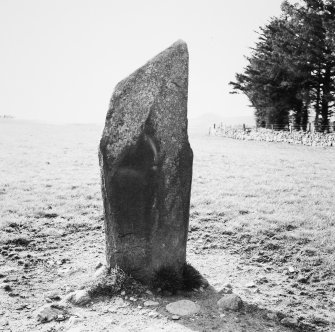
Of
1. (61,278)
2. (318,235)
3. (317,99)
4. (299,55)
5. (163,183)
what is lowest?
(61,278)

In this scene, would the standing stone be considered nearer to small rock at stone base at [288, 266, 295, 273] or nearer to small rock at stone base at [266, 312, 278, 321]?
small rock at stone base at [266, 312, 278, 321]

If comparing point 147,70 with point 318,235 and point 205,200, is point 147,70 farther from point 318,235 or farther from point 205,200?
point 205,200

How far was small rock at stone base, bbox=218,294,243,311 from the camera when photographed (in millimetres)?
3621

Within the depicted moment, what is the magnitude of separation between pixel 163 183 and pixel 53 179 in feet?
24.9

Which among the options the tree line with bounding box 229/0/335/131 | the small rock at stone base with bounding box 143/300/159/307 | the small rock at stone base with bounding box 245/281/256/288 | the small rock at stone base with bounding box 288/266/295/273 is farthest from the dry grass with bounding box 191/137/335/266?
the tree line with bounding box 229/0/335/131

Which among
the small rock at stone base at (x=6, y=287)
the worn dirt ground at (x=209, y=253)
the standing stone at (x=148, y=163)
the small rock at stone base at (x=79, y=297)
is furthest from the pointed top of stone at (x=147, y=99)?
the small rock at stone base at (x=6, y=287)

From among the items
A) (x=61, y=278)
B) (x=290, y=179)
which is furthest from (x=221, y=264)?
(x=290, y=179)

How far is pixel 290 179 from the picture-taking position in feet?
34.2

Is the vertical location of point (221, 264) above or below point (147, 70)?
below

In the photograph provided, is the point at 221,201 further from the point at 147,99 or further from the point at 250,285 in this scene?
the point at 147,99

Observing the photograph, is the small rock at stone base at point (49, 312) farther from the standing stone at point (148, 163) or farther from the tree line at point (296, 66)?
the tree line at point (296, 66)

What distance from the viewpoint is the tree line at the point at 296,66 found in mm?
23580

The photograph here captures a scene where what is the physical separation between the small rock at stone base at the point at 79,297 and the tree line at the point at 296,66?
23.0m

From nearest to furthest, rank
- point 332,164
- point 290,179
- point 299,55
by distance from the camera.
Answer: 1. point 290,179
2. point 332,164
3. point 299,55
